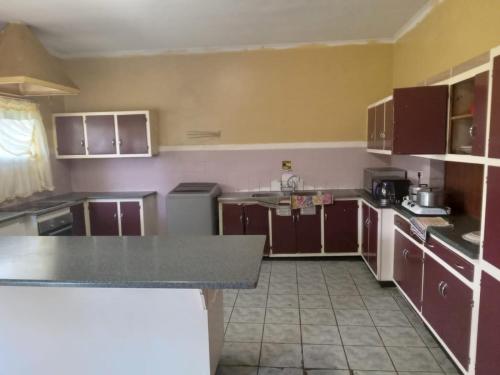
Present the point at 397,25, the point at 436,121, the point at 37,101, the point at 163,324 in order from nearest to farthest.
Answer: the point at 163,324 → the point at 436,121 → the point at 397,25 → the point at 37,101

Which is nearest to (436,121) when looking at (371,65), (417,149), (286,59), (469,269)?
(417,149)

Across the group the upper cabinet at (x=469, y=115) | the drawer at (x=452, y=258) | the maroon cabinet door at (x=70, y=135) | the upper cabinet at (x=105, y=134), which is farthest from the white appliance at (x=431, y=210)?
the maroon cabinet door at (x=70, y=135)

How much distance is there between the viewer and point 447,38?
9.14 ft

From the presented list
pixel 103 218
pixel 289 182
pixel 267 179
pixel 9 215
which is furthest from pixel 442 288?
pixel 103 218

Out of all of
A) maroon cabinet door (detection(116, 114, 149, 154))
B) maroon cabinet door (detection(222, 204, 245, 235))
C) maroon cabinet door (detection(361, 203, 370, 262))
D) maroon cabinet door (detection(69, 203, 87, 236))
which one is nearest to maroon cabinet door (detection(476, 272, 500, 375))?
maroon cabinet door (detection(361, 203, 370, 262))

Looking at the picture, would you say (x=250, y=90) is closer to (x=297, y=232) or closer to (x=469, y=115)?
(x=297, y=232)

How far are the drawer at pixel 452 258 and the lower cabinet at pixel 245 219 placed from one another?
2020 mm

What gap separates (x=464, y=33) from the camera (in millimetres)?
2533

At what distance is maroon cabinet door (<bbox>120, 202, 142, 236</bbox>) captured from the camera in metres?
4.21

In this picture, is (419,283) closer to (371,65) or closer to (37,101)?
(371,65)

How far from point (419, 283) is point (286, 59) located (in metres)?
2.99

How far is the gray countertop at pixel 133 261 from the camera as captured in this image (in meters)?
1.46

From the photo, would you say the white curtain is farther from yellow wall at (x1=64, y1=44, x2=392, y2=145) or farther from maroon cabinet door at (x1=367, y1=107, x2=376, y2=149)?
maroon cabinet door at (x1=367, y1=107, x2=376, y2=149)

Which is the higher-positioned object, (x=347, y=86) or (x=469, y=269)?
(x=347, y=86)
